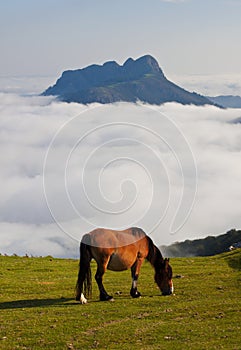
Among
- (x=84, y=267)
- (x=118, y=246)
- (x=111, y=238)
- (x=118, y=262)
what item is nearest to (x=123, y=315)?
(x=84, y=267)

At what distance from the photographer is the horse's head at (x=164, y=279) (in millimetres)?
20812

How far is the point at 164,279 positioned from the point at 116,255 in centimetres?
246

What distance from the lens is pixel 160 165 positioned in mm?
24219

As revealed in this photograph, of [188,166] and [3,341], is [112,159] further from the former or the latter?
[3,341]

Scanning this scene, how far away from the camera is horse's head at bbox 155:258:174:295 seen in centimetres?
2081

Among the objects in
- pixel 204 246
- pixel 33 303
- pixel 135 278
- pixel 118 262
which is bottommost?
pixel 33 303

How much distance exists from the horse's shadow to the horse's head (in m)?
3.57

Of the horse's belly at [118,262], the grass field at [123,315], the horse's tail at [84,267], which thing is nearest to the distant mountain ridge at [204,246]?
the grass field at [123,315]

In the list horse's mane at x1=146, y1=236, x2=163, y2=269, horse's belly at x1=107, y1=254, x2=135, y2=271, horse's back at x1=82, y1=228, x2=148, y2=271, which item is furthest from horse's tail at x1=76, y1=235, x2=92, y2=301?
horse's mane at x1=146, y1=236, x2=163, y2=269

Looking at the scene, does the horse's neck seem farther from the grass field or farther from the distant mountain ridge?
the distant mountain ridge

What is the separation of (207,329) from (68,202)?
27.3ft

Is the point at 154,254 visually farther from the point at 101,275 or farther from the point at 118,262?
the point at 101,275

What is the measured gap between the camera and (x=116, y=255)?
1977cm

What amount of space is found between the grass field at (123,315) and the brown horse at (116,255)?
0.59 metres
